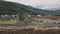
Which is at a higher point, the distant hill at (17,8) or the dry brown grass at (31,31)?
the distant hill at (17,8)

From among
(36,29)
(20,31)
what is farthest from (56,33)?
(20,31)

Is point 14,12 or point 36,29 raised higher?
point 14,12

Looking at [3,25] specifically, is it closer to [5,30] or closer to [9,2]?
[5,30]

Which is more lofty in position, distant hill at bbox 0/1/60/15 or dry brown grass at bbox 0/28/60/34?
distant hill at bbox 0/1/60/15

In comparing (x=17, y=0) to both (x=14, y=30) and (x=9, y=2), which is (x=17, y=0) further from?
(x=14, y=30)

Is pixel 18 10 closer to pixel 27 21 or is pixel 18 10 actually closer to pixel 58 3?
pixel 27 21

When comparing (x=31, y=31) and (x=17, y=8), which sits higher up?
(x=17, y=8)

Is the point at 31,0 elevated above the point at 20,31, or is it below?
above

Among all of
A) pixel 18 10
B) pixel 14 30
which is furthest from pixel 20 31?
pixel 18 10
